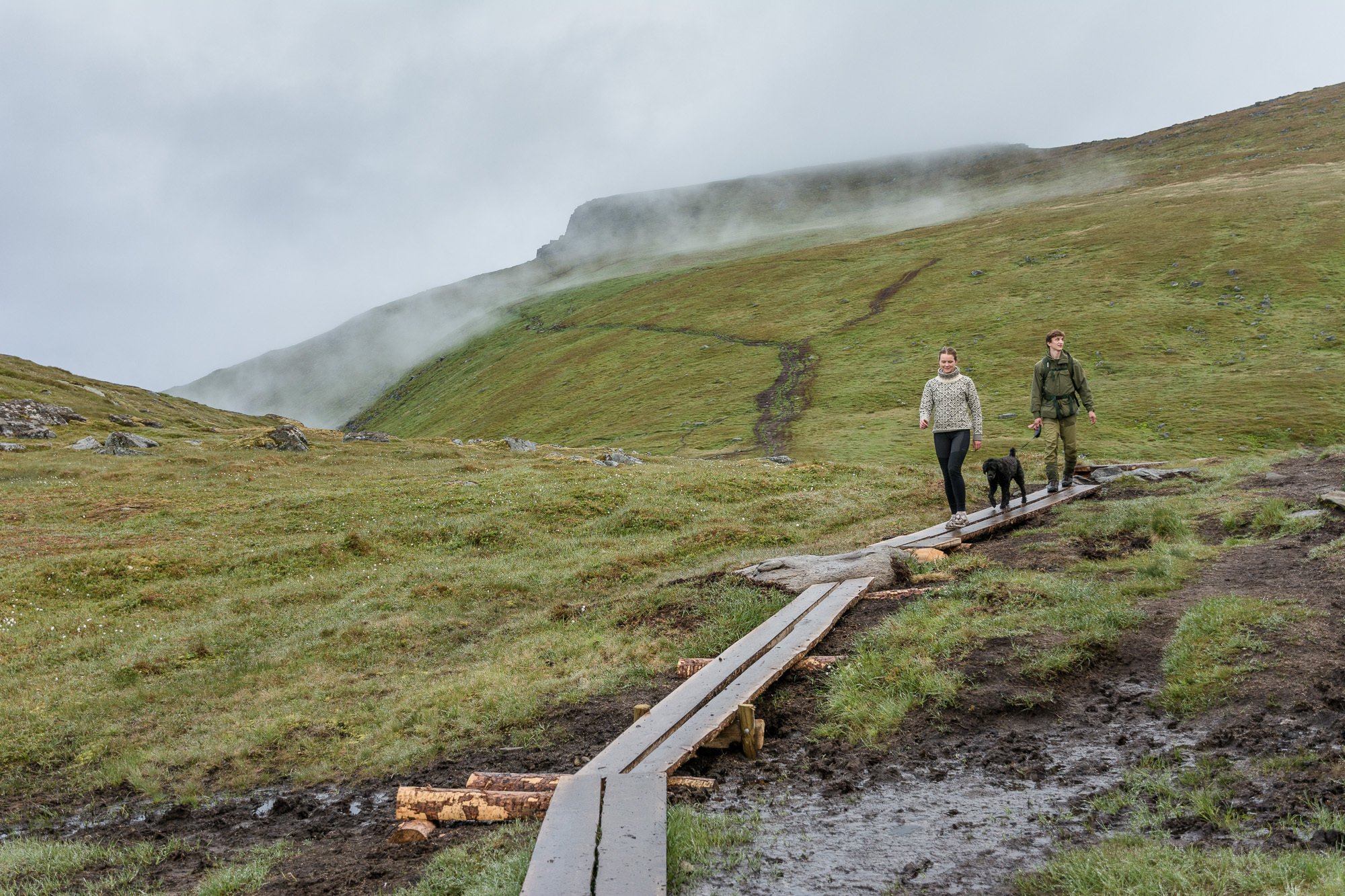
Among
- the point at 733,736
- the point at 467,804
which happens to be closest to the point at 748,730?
the point at 733,736

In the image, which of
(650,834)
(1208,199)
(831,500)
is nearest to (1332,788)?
(650,834)

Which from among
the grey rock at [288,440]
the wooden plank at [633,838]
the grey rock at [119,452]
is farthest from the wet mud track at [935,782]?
the grey rock at [119,452]

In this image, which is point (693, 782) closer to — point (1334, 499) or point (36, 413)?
point (1334, 499)

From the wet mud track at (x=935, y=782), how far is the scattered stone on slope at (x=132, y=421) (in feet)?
250

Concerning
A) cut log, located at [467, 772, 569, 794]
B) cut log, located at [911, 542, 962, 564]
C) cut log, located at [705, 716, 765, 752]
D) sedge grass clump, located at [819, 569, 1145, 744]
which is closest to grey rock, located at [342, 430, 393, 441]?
cut log, located at [911, 542, 962, 564]

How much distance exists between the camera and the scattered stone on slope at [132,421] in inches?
2854

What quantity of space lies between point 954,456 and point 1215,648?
9.66m

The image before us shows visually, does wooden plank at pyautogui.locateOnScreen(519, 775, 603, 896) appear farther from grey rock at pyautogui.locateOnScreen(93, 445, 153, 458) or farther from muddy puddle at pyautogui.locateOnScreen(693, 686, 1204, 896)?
grey rock at pyautogui.locateOnScreen(93, 445, 153, 458)

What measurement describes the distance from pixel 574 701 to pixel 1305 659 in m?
8.60

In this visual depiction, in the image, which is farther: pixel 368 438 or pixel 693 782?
pixel 368 438

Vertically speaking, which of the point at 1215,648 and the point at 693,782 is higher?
the point at 1215,648

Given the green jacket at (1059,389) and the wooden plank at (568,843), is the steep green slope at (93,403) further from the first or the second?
the wooden plank at (568,843)

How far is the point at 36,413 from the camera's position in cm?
6656

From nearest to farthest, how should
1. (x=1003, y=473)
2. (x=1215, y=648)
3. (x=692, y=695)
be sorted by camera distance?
1. (x=1215, y=648)
2. (x=692, y=695)
3. (x=1003, y=473)
